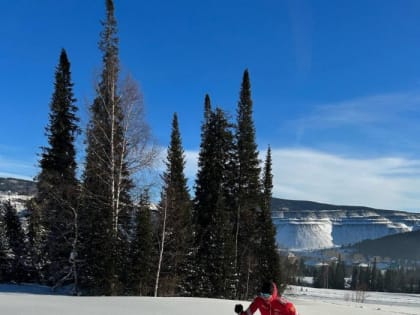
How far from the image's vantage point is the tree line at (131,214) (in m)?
23.0

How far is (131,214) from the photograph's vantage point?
26.1 meters

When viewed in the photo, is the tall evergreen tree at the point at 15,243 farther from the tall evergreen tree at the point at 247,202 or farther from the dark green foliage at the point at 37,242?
the tall evergreen tree at the point at 247,202

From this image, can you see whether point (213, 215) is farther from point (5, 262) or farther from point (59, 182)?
point (5, 262)

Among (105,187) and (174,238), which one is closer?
(105,187)

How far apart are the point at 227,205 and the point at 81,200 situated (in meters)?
15.4

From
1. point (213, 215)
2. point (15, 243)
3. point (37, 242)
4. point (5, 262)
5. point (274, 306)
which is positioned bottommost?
point (5, 262)

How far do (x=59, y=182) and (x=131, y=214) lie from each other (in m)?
4.92

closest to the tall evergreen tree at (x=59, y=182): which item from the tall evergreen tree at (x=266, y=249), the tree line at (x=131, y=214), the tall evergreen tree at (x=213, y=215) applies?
the tree line at (x=131, y=214)

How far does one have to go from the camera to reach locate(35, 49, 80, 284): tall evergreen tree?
2483cm

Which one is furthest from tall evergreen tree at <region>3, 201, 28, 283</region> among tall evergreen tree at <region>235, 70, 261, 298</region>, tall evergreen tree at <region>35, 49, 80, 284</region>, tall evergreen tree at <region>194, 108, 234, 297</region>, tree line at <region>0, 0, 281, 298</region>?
tall evergreen tree at <region>235, 70, 261, 298</region>

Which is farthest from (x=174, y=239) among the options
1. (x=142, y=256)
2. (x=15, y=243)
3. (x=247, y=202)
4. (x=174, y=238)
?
(x=15, y=243)

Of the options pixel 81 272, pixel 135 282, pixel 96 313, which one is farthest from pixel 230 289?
pixel 96 313

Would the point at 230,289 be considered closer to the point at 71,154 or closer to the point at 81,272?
the point at 81,272

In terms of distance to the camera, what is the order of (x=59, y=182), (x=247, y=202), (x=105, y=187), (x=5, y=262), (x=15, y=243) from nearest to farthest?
(x=105, y=187) → (x=59, y=182) → (x=5, y=262) → (x=15, y=243) → (x=247, y=202)
